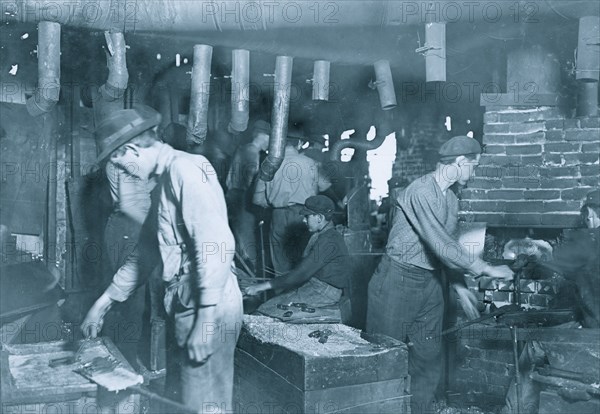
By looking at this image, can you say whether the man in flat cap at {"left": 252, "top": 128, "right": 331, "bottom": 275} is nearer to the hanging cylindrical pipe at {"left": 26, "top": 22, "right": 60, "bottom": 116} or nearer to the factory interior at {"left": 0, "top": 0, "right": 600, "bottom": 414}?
the factory interior at {"left": 0, "top": 0, "right": 600, "bottom": 414}

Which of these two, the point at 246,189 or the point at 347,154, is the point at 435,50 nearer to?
the point at 246,189

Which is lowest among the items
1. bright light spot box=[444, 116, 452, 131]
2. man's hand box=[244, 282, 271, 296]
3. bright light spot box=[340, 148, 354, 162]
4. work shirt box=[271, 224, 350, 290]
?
man's hand box=[244, 282, 271, 296]

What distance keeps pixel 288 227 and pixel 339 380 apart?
3183mm

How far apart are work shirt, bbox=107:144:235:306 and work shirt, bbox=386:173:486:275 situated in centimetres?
192

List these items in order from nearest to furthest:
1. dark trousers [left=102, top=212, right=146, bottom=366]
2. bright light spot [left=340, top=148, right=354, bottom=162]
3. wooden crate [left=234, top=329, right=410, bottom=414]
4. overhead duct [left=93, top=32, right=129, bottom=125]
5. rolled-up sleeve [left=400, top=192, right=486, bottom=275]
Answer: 1. wooden crate [left=234, top=329, right=410, bottom=414]
2. rolled-up sleeve [left=400, top=192, right=486, bottom=275]
3. overhead duct [left=93, top=32, right=129, bottom=125]
4. dark trousers [left=102, top=212, right=146, bottom=366]
5. bright light spot [left=340, top=148, right=354, bottom=162]

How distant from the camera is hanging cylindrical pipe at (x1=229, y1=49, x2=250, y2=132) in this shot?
17.1 ft

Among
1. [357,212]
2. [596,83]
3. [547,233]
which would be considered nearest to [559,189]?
[547,233]

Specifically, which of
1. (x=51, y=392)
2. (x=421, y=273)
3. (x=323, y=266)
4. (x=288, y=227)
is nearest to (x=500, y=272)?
(x=421, y=273)

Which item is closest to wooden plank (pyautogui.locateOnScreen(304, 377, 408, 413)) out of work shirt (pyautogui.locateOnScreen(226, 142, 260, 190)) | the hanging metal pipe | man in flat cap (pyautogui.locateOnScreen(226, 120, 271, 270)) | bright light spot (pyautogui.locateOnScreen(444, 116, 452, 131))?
man in flat cap (pyautogui.locateOnScreen(226, 120, 271, 270))

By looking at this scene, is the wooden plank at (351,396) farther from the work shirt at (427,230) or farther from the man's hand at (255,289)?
the man's hand at (255,289)

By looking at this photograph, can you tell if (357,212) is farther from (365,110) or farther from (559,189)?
(559,189)

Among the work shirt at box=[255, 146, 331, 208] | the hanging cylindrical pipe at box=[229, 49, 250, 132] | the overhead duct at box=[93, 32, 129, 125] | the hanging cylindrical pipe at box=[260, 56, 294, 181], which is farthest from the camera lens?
the work shirt at box=[255, 146, 331, 208]

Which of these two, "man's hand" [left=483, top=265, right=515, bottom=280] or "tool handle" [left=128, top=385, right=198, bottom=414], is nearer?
"tool handle" [left=128, top=385, right=198, bottom=414]

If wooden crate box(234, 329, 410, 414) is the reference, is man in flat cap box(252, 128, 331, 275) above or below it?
above
